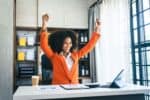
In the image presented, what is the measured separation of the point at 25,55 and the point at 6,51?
678mm

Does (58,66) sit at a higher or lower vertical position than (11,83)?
higher

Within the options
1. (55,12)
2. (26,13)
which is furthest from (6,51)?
(55,12)

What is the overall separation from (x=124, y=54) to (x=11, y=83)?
2.20m

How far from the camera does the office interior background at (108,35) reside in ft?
12.7

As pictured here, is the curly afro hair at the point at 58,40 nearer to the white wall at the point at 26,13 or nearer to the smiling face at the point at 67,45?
the smiling face at the point at 67,45

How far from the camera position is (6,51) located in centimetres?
429

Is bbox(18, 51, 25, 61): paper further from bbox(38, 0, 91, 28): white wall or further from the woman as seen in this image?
the woman

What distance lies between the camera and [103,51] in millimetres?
4562

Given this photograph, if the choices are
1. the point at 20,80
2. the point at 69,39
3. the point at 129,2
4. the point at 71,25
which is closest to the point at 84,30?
the point at 71,25

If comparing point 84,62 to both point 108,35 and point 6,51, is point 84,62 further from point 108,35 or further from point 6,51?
point 6,51

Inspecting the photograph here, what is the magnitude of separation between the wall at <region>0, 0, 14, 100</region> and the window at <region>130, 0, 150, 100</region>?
2310 millimetres

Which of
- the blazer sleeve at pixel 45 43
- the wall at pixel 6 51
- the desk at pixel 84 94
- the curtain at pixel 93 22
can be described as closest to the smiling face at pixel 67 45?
the blazer sleeve at pixel 45 43

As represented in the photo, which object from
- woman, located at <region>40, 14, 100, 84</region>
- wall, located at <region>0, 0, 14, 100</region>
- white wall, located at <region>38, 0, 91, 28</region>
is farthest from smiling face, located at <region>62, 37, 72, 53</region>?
white wall, located at <region>38, 0, 91, 28</region>

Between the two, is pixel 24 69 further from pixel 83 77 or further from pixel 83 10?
pixel 83 10
